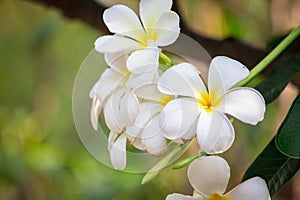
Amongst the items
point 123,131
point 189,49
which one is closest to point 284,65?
point 189,49

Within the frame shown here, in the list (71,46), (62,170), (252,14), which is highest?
(252,14)

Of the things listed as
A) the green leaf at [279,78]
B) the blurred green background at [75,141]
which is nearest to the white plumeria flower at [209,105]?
the green leaf at [279,78]

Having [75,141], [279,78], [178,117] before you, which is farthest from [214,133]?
[75,141]

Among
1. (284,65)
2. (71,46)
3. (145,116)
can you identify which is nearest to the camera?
(145,116)

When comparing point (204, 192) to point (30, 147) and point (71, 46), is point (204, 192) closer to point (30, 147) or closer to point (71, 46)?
point (30, 147)

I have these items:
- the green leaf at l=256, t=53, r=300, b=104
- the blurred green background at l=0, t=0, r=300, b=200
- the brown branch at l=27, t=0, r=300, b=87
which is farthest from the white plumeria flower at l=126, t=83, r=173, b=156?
the blurred green background at l=0, t=0, r=300, b=200

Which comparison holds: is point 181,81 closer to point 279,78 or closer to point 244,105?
point 244,105
